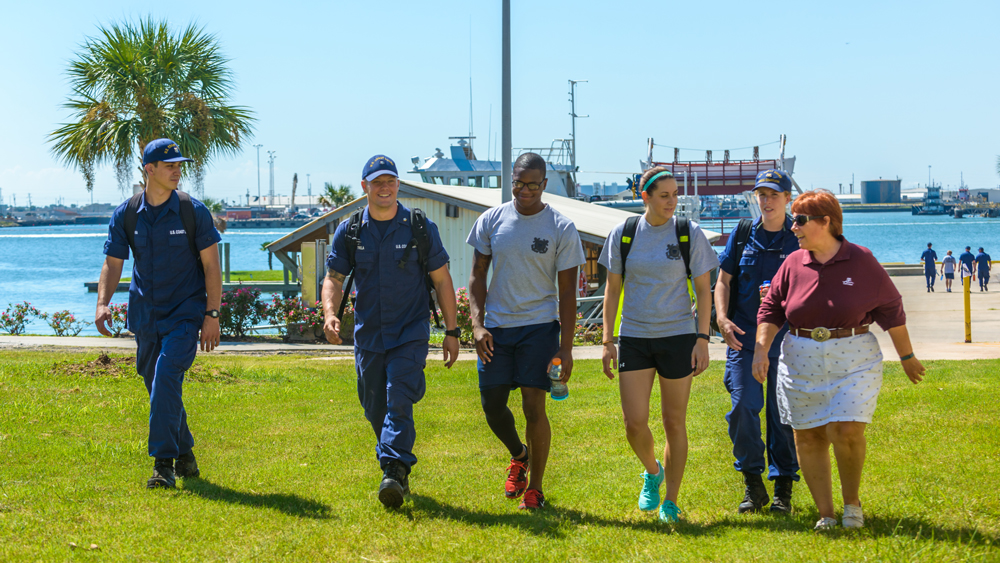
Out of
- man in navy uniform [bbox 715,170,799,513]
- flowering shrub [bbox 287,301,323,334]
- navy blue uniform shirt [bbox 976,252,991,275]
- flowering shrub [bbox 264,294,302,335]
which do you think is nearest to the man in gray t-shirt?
man in navy uniform [bbox 715,170,799,513]

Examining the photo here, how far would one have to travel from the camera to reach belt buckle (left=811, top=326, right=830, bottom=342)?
423cm

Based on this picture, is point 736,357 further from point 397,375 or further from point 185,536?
point 185,536

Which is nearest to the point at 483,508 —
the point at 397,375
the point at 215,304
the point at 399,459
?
the point at 399,459

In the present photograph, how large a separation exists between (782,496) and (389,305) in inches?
97.0

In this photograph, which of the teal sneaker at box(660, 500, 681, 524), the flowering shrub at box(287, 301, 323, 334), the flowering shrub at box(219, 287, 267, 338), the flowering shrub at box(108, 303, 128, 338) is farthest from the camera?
the flowering shrub at box(219, 287, 267, 338)

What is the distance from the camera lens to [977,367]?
10906mm

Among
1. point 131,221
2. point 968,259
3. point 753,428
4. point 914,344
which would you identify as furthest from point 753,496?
point 968,259

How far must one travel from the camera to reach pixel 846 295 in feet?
13.9

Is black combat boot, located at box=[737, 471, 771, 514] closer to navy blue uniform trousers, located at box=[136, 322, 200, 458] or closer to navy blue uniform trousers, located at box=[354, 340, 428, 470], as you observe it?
navy blue uniform trousers, located at box=[354, 340, 428, 470]

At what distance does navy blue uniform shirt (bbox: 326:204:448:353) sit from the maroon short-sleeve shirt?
208 cm

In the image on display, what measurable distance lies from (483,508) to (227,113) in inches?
575

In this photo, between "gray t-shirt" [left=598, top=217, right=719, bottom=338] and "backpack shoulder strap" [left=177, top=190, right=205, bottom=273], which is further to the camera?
"backpack shoulder strap" [left=177, top=190, right=205, bottom=273]

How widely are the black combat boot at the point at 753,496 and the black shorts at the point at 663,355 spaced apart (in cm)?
77

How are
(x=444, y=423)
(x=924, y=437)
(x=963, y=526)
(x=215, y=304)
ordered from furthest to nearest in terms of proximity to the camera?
(x=444, y=423)
(x=924, y=437)
(x=215, y=304)
(x=963, y=526)
